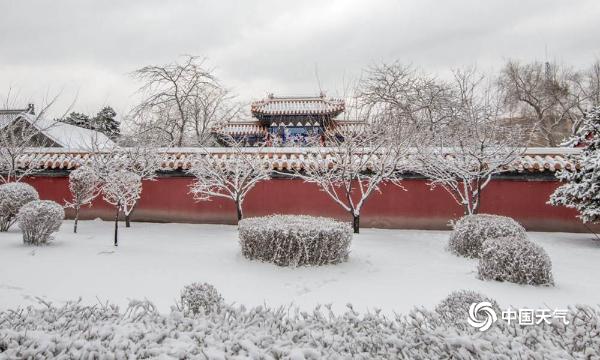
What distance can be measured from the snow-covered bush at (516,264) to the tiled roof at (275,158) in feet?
15.5

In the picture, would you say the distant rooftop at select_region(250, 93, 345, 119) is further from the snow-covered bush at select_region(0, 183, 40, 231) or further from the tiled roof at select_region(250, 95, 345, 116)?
the snow-covered bush at select_region(0, 183, 40, 231)

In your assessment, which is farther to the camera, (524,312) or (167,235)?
(167,235)

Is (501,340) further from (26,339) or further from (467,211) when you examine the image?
(467,211)

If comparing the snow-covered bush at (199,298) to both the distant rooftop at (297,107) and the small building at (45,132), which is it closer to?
the small building at (45,132)

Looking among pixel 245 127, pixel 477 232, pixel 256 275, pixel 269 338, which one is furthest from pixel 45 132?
pixel 269 338

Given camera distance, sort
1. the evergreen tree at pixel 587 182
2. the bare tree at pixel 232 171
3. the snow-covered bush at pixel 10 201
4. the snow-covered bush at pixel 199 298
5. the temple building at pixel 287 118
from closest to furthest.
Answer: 1. the snow-covered bush at pixel 199 298
2. the evergreen tree at pixel 587 182
3. the snow-covered bush at pixel 10 201
4. the bare tree at pixel 232 171
5. the temple building at pixel 287 118

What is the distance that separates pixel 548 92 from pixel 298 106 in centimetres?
1900

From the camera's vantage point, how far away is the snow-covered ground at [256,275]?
4852mm

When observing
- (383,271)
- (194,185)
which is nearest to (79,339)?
(383,271)

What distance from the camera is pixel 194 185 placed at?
10.3 meters

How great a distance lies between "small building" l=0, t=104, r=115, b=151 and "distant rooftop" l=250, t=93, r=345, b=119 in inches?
336

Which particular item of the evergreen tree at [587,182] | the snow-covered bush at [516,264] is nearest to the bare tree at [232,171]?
the snow-covered bush at [516,264]

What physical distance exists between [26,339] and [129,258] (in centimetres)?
484

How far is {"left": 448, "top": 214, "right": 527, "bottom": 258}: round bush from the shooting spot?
6.85 metres
